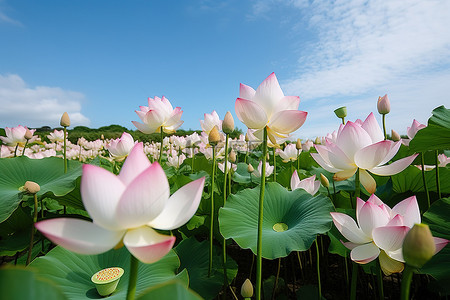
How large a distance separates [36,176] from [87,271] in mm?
887

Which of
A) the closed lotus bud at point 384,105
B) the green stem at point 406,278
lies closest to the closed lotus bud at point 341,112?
the closed lotus bud at point 384,105

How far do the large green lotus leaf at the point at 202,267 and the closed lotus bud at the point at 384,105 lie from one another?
130cm

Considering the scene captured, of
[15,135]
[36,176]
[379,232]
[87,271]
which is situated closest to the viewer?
[379,232]

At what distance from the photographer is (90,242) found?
1.37 feet

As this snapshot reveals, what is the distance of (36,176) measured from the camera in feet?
4.99

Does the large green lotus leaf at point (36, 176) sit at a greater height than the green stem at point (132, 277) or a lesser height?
greater

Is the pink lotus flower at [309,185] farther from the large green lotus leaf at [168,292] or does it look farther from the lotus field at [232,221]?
the large green lotus leaf at [168,292]

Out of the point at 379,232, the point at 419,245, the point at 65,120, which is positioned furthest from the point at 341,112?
the point at 65,120

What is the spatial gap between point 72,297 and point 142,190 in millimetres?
608

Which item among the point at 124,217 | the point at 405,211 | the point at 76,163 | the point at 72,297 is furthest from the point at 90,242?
the point at 76,163

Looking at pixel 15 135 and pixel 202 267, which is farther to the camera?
pixel 15 135

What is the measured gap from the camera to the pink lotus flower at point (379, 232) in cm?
71

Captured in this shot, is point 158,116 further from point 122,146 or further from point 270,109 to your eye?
point 270,109

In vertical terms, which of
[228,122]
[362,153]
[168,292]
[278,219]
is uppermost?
[228,122]
